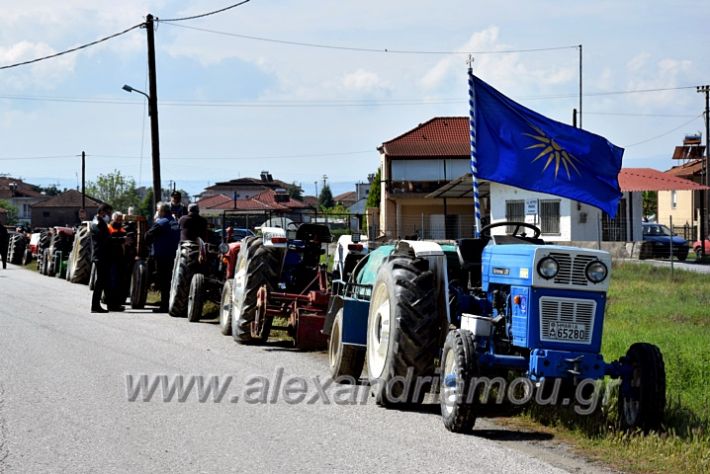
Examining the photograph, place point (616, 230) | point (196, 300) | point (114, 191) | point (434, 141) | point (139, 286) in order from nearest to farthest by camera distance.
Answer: point (196, 300)
point (139, 286)
point (616, 230)
point (434, 141)
point (114, 191)

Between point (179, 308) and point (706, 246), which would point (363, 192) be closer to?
point (706, 246)

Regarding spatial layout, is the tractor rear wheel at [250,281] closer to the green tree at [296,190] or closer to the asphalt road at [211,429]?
the asphalt road at [211,429]

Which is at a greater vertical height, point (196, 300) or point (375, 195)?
point (375, 195)

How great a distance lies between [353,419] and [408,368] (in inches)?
27.5

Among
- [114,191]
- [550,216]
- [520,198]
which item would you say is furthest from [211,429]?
[114,191]

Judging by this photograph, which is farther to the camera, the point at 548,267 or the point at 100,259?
the point at 100,259

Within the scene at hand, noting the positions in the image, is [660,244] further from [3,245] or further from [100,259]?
[100,259]

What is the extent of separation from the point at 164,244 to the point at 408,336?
11694 millimetres

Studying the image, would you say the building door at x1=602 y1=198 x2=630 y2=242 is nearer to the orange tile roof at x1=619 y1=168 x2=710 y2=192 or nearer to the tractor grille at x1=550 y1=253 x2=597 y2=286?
the orange tile roof at x1=619 y1=168 x2=710 y2=192

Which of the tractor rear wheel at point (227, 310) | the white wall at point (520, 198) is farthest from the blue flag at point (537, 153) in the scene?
the white wall at point (520, 198)

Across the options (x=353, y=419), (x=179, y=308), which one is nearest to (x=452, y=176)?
(x=179, y=308)

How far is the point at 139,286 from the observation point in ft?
67.4

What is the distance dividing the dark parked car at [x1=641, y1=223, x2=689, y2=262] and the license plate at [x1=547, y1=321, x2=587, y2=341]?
29.4 m

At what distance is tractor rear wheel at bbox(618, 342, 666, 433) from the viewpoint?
8.49 metres
